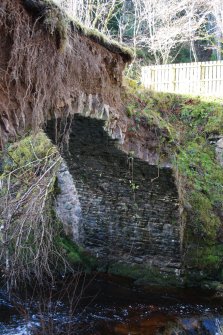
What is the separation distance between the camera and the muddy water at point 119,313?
583cm

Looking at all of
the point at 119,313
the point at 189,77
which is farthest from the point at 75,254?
the point at 189,77

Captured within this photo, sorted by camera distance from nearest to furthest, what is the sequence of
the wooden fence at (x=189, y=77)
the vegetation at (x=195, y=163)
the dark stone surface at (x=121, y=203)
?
the dark stone surface at (x=121, y=203)
the vegetation at (x=195, y=163)
the wooden fence at (x=189, y=77)

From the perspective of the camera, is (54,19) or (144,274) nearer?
(54,19)

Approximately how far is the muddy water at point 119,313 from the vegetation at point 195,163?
74cm

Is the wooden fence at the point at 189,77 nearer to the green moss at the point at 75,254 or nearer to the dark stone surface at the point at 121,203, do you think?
the dark stone surface at the point at 121,203

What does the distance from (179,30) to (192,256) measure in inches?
347

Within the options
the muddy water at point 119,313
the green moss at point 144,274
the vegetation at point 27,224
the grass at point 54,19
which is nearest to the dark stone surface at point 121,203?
the green moss at point 144,274

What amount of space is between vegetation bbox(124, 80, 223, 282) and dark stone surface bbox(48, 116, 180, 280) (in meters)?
0.31

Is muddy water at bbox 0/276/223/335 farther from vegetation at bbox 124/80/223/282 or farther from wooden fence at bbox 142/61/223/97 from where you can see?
wooden fence at bbox 142/61/223/97

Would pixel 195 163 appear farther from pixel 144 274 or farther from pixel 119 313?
pixel 119 313

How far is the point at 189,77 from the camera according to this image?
34.7ft

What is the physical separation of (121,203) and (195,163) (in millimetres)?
1520

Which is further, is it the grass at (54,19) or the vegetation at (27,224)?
the vegetation at (27,224)

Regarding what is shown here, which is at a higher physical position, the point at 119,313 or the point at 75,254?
the point at 75,254
